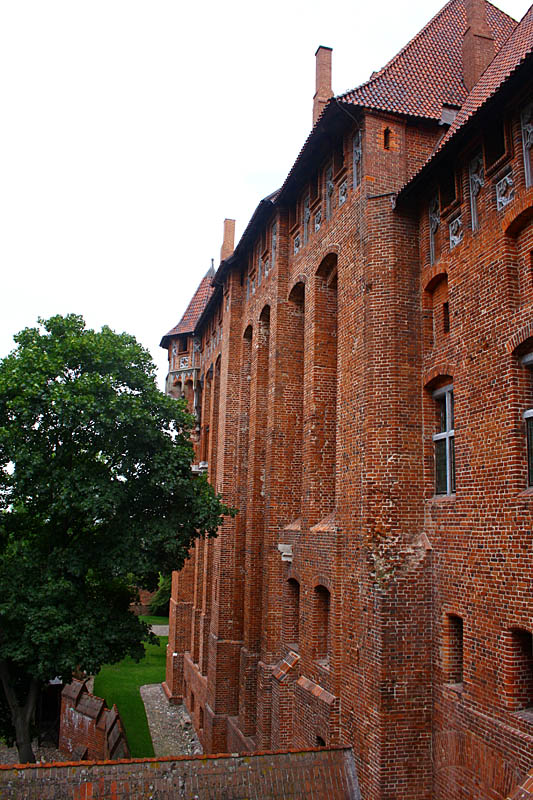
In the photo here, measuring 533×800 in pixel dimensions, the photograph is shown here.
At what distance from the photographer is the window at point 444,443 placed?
33.3ft

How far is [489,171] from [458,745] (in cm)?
802

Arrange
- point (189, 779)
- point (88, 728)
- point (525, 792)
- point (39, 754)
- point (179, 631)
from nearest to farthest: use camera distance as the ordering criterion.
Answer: point (525, 792) < point (189, 779) < point (88, 728) < point (39, 754) < point (179, 631)

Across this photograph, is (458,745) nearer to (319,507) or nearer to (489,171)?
(319,507)

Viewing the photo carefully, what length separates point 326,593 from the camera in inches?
514

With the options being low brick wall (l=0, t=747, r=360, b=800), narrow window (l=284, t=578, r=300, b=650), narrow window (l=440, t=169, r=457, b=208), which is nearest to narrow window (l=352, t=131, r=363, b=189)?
narrow window (l=440, t=169, r=457, b=208)

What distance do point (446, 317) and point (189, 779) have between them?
314 inches

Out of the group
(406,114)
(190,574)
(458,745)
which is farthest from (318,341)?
(190,574)

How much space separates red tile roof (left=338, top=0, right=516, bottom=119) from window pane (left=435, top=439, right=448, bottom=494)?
613 cm

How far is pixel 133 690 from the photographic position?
94.0 feet

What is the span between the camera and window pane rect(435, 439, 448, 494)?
10.4 meters

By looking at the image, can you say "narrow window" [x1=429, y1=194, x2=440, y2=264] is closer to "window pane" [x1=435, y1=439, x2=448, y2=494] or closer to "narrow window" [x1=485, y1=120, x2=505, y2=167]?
"narrow window" [x1=485, y1=120, x2=505, y2=167]

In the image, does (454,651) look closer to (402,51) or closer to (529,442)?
(529,442)

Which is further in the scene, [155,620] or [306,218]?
[155,620]

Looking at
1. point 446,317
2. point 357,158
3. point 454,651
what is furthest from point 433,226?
point 454,651
